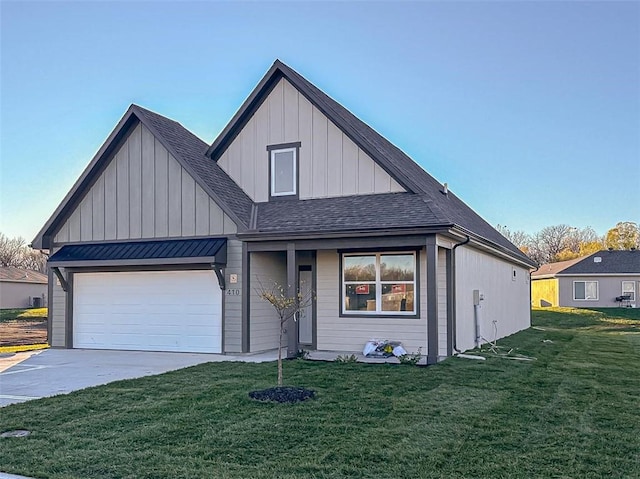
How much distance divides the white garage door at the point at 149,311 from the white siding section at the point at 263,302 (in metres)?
0.80

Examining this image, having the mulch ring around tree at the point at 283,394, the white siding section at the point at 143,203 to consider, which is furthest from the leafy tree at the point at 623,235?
the mulch ring around tree at the point at 283,394

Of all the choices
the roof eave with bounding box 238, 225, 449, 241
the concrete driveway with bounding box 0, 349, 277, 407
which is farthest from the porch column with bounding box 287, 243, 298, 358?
the concrete driveway with bounding box 0, 349, 277, 407

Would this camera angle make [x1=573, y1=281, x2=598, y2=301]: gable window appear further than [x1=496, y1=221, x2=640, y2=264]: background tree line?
No

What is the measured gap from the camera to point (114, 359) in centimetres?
1291

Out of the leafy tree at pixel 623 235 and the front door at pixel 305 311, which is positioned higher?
the leafy tree at pixel 623 235

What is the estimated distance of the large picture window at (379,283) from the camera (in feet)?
41.9

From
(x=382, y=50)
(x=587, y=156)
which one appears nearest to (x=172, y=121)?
(x=382, y=50)

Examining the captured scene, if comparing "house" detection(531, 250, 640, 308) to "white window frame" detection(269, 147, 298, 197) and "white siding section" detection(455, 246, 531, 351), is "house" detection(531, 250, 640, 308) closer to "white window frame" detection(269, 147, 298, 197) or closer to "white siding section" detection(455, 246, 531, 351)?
"white siding section" detection(455, 246, 531, 351)

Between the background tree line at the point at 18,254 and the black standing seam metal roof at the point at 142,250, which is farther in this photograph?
the background tree line at the point at 18,254

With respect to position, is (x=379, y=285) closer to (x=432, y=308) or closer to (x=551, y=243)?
(x=432, y=308)

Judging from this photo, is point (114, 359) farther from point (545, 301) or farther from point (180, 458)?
point (545, 301)

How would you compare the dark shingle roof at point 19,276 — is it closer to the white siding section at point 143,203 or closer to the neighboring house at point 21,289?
the neighboring house at point 21,289

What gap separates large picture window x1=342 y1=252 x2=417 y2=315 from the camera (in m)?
12.8

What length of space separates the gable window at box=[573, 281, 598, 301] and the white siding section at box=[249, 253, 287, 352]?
95.8ft
